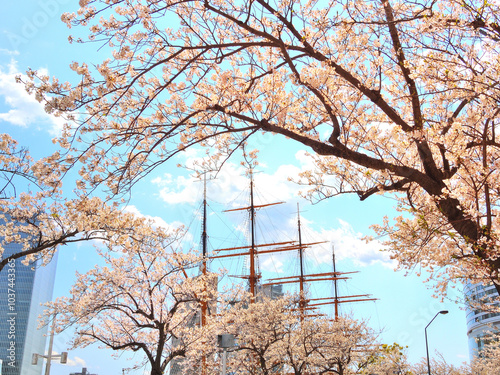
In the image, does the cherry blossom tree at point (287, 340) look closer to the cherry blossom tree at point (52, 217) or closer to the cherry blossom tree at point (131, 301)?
the cherry blossom tree at point (131, 301)

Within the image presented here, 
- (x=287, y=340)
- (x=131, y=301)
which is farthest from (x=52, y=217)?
(x=287, y=340)

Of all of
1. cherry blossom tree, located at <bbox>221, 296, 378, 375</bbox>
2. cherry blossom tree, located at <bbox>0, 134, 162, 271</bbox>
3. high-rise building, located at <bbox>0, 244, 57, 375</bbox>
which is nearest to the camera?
cherry blossom tree, located at <bbox>0, 134, 162, 271</bbox>

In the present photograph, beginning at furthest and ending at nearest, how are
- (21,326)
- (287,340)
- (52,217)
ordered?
(21,326) < (287,340) < (52,217)

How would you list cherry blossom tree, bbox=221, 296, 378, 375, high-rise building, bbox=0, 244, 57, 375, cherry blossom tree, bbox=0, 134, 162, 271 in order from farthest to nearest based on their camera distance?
1. high-rise building, bbox=0, 244, 57, 375
2. cherry blossom tree, bbox=221, 296, 378, 375
3. cherry blossom tree, bbox=0, 134, 162, 271

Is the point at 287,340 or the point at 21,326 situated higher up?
the point at 21,326

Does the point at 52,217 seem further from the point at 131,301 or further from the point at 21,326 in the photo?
the point at 21,326

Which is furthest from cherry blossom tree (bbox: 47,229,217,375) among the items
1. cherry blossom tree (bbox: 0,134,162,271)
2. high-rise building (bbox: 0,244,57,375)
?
high-rise building (bbox: 0,244,57,375)

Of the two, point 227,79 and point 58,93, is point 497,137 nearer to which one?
point 227,79

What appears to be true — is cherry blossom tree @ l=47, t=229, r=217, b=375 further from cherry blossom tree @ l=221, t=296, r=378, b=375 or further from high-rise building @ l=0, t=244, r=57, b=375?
high-rise building @ l=0, t=244, r=57, b=375

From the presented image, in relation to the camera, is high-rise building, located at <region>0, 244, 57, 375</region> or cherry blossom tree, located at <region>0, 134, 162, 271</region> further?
high-rise building, located at <region>0, 244, 57, 375</region>

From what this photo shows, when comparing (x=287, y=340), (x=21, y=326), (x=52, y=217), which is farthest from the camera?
(x=21, y=326)

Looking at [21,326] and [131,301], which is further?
[21,326]

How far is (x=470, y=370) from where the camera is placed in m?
25.4

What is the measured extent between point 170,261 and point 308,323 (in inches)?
372
